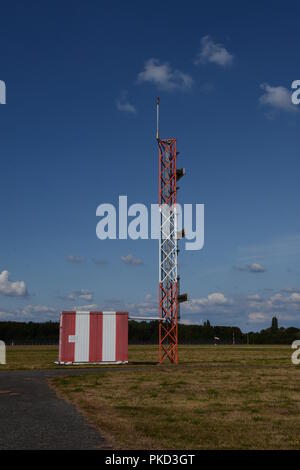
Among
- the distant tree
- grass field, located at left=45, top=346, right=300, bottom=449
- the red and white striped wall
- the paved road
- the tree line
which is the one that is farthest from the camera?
the distant tree

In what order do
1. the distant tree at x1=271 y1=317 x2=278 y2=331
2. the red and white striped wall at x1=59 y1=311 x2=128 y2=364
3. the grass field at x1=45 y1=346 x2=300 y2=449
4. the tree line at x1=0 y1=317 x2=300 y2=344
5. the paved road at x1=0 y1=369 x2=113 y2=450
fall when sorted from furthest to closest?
the distant tree at x1=271 y1=317 x2=278 y2=331, the tree line at x1=0 y1=317 x2=300 y2=344, the red and white striped wall at x1=59 y1=311 x2=128 y2=364, the grass field at x1=45 y1=346 x2=300 y2=449, the paved road at x1=0 y1=369 x2=113 y2=450

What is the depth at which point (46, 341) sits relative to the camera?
127562 millimetres

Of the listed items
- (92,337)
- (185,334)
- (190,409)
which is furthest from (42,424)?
(185,334)

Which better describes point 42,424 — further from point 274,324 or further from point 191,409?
point 274,324

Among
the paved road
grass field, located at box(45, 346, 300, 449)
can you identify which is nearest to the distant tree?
grass field, located at box(45, 346, 300, 449)

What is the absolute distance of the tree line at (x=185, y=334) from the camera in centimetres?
14550

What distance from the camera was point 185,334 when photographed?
161 metres

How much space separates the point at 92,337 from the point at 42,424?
2863cm

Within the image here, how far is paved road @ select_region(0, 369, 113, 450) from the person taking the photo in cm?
1037

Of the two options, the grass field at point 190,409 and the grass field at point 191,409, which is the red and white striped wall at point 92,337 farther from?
the grass field at point 191,409

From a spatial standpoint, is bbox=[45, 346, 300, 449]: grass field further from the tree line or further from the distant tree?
the distant tree

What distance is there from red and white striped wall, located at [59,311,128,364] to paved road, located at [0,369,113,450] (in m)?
19.7

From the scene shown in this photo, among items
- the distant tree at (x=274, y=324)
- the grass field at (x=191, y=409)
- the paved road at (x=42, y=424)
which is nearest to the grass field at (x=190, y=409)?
the grass field at (x=191, y=409)
